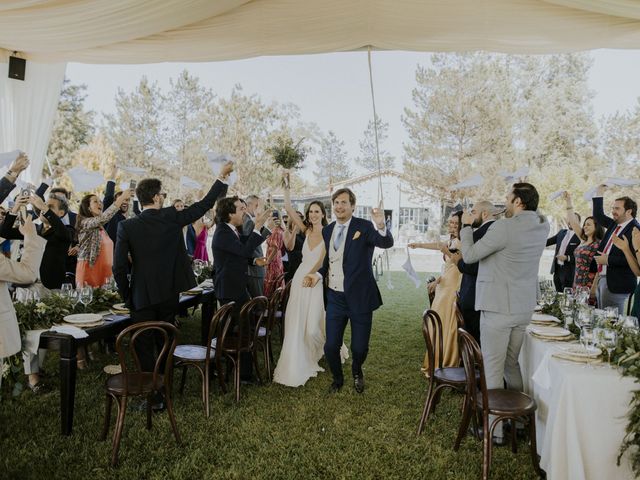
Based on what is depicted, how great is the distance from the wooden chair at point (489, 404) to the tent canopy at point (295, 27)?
10.5 feet

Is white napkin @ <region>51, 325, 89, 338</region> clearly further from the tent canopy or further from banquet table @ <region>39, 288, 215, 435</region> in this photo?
the tent canopy

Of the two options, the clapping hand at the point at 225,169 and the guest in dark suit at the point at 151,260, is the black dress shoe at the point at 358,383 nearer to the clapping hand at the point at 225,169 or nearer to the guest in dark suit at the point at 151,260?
the guest in dark suit at the point at 151,260

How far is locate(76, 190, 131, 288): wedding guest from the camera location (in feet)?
18.5

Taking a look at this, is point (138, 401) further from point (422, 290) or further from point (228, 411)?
point (422, 290)

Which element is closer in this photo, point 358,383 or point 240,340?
point 240,340

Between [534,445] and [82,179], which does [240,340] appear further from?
[534,445]

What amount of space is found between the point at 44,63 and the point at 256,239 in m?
3.36

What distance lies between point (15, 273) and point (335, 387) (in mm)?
2897

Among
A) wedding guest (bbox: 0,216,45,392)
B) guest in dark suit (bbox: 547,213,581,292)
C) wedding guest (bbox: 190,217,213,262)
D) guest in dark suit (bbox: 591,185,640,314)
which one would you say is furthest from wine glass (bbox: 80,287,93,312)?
guest in dark suit (bbox: 547,213,581,292)

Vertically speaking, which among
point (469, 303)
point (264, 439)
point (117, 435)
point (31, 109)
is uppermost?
point (31, 109)

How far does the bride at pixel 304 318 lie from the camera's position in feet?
15.9

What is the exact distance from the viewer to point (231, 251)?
4.49 meters

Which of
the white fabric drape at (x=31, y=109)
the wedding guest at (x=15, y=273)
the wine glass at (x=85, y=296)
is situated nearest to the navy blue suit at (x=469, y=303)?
the wine glass at (x=85, y=296)

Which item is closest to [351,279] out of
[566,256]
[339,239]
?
[339,239]
